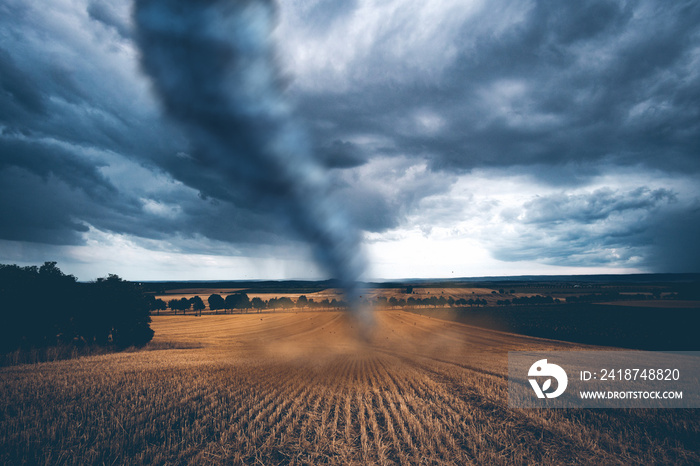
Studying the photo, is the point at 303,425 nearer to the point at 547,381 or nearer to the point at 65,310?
the point at 547,381

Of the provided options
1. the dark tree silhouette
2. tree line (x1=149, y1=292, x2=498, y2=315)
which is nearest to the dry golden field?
tree line (x1=149, y1=292, x2=498, y2=315)

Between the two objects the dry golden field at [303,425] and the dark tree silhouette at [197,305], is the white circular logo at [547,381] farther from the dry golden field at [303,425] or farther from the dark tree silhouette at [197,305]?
the dark tree silhouette at [197,305]

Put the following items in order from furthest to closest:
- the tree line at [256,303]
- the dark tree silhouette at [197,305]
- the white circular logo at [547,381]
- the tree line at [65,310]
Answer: the dark tree silhouette at [197,305] < the tree line at [256,303] < the tree line at [65,310] < the white circular logo at [547,381]

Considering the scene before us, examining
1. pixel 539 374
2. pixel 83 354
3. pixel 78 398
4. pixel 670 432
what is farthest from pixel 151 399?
pixel 83 354

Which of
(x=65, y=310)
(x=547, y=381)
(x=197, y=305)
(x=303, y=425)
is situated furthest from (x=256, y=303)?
(x=303, y=425)

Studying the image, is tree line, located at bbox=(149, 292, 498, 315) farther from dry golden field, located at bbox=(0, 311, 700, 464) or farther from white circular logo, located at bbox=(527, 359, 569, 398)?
dry golden field, located at bbox=(0, 311, 700, 464)

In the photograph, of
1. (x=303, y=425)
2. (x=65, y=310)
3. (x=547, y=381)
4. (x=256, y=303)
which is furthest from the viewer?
(x=256, y=303)

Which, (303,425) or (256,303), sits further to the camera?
(256,303)

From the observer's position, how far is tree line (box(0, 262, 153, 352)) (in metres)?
27.3

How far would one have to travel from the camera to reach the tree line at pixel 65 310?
89.6 feet

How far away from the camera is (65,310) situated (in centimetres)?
3041

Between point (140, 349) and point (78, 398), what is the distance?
28.2m

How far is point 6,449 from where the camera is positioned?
354 inches

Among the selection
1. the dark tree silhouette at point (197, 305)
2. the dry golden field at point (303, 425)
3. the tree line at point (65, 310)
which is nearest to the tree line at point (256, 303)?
the dark tree silhouette at point (197, 305)
